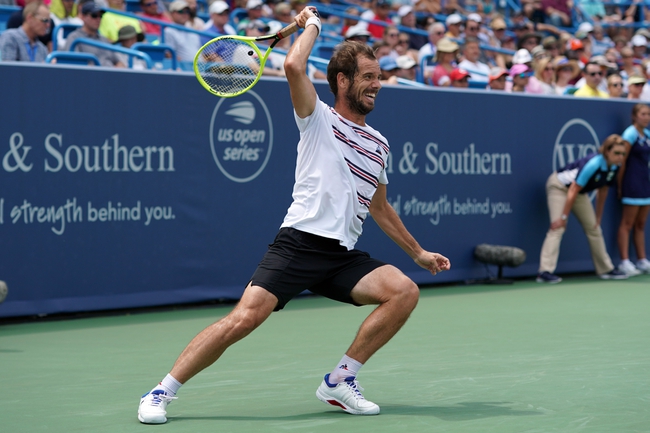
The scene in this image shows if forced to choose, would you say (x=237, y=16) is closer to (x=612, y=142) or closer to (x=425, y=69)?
(x=425, y=69)

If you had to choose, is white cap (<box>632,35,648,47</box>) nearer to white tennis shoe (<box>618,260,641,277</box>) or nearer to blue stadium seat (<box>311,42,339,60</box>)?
white tennis shoe (<box>618,260,641,277</box>)

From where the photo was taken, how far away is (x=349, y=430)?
4566mm

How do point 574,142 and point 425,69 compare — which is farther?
point 425,69

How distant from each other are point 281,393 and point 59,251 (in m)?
3.66

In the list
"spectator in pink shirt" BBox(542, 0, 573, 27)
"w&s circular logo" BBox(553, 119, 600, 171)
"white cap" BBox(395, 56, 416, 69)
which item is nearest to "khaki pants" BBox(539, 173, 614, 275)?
"w&s circular logo" BBox(553, 119, 600, 171)

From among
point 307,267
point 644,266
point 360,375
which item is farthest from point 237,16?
point 307,267

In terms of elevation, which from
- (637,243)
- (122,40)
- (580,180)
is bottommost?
(637,243)

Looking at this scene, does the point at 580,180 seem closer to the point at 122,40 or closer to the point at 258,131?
the point at 258,131

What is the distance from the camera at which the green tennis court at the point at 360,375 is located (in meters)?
4.77

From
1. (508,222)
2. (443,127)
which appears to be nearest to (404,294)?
(443,127)

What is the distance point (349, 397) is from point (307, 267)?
0.70 meters

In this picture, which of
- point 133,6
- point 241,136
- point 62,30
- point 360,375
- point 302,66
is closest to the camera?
point 302,66

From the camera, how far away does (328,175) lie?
484 centimetres

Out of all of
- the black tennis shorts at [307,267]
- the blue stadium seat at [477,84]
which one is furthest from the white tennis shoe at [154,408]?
the blue stadium seat at [477,84]
